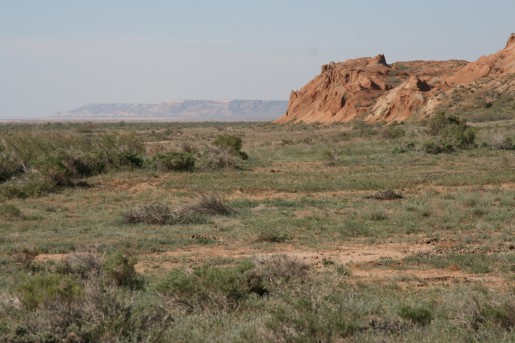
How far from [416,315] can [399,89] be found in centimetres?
6873

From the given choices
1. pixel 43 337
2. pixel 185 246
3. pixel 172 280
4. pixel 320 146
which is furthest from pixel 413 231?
pixel 320 146

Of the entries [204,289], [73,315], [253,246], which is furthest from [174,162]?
[73,315]

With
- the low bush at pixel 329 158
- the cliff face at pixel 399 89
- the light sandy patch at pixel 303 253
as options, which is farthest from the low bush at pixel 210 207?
the cliff face at pixel 399 89

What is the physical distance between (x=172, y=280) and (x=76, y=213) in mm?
10718

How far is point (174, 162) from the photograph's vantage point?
90.1ft

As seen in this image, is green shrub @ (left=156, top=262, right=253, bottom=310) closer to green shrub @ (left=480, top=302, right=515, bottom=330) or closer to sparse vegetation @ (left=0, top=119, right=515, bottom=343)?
sparse vegetation @ (left=0, top=119, right=515, bottom=343)

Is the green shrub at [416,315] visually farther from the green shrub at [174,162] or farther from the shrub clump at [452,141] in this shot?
the shrub clump at [452,141]

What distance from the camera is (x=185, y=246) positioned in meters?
13.8

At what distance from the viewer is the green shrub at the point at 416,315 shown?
7.31m

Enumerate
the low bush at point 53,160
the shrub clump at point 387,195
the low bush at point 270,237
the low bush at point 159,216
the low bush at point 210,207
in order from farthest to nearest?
1. the low bush at point 53,160
2. the shrub clump at point 387,195
3. the low bush at point 210,207
4. the low bush at point 159,216
5. the low bush at point 270,237

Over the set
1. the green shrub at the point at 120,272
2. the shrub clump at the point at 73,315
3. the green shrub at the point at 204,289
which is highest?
the shrub clump at the point at 73,315

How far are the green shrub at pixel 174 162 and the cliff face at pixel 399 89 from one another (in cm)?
3705

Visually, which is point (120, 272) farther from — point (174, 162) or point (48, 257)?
point (174, 162)

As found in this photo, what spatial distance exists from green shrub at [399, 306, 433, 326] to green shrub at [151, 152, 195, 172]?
2080 centimetres
